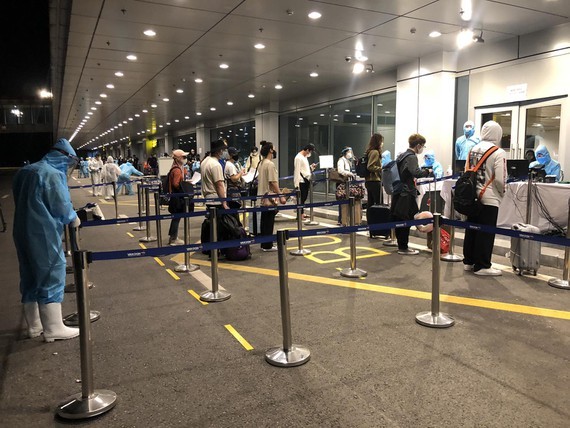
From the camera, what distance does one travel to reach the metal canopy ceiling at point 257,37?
8.12 m

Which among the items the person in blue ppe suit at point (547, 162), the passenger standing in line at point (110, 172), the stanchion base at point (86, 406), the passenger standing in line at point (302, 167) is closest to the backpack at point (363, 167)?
the passenger standing in line at point (302, 167)

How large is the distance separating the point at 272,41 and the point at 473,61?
542cm

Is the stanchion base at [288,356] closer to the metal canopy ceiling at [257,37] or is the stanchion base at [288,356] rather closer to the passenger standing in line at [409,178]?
the passenger standing in line at [409,178]

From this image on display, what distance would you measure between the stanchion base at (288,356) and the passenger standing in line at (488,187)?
11.7ft

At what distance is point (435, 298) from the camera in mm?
4422

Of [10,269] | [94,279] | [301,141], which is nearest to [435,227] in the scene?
[94,279]

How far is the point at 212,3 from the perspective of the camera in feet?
25.5

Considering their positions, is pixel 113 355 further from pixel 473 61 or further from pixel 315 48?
pixel 473 61

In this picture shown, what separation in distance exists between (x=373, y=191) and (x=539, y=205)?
120 inches

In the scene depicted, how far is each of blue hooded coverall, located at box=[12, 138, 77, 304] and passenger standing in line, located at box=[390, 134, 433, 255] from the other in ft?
16.9

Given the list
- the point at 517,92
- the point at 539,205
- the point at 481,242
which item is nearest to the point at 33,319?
the point at 481,242

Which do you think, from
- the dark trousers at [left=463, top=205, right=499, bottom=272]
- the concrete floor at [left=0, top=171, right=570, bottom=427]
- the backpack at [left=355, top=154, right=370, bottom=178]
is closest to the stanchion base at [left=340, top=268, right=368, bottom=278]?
the concrete floor at [left=0, top=171, right=570, bottom=427]

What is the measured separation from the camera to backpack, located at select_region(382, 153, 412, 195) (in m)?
7.34

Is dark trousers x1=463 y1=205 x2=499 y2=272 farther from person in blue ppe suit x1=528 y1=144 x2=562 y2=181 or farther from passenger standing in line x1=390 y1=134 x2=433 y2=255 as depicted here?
person in blue ppe suit x1=528 y1=144 x2=562 y2=181
